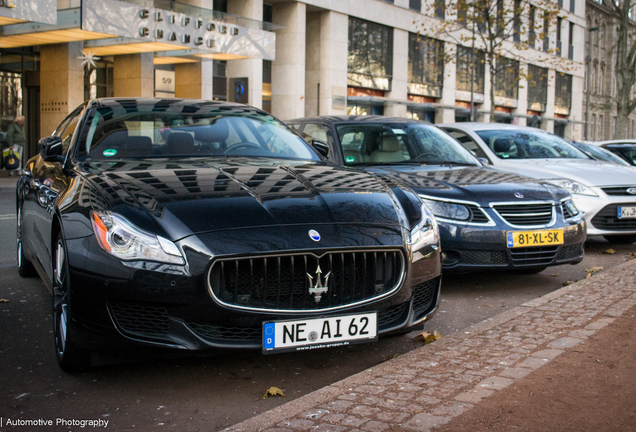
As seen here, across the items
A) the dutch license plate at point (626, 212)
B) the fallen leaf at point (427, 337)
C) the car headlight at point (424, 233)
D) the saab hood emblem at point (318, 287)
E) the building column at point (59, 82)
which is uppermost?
the building column at point (59, 82)

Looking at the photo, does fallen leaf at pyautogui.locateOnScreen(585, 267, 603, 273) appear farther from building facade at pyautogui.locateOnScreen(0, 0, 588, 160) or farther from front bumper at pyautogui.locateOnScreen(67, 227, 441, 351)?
building facade at pyautogui.locateOnScreen(0, 0, 588, 160)

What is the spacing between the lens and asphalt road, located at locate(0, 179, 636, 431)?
128 inches

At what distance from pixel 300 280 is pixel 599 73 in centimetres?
6727

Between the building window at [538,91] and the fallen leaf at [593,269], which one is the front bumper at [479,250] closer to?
the fallen leaf at [593,269]

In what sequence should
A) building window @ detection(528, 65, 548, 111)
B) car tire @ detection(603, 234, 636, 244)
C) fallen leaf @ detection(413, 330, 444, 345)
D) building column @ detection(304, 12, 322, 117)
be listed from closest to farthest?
fallen leaf @ detection(413, 330, 444, 345) → car tire @ detection(603, 234, 636, 244) → building column @ detection(304, 12, 322, 117) → building window @ detection(528, 65, 548, 111)

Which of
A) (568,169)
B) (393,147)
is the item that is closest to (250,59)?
(568,169)

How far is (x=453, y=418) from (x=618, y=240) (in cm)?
744

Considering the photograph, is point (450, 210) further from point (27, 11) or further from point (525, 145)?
point (27, 11)

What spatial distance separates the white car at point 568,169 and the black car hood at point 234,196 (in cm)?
444

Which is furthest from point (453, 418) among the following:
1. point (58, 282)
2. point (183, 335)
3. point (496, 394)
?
point (58, 282)

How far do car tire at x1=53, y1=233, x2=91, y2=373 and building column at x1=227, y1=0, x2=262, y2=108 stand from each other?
24326 mm

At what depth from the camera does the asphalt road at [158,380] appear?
3.25 meters

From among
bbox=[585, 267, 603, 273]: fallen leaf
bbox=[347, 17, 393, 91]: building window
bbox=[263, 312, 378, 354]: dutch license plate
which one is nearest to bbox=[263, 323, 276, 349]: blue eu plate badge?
bbox=[263, 312, 378, 354]: dutch license plate

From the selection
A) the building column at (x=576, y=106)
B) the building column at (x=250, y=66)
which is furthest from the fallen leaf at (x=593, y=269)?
the building column at (x=576, y=106)
